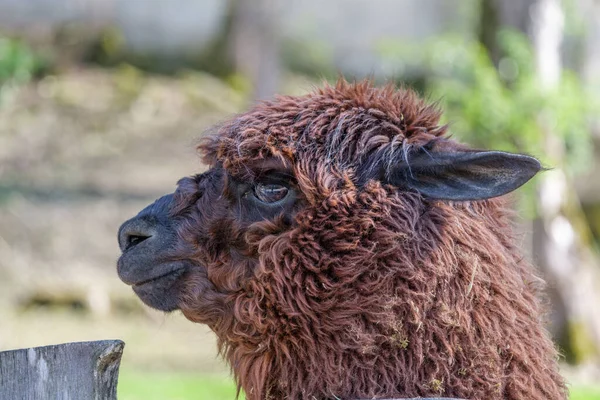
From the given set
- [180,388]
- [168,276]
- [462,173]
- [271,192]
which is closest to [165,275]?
[168,276]

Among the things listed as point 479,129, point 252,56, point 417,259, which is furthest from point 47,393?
point 252,56

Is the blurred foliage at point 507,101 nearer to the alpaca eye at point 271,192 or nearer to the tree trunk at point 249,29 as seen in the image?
the alpaca eye at point 271,192

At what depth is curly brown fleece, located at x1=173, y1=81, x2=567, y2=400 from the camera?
2.87 meters

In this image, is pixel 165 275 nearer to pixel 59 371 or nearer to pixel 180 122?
pixel 59 371

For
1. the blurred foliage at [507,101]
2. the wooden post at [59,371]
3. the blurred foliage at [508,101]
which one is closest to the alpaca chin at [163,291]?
the wooden post at [59,371]

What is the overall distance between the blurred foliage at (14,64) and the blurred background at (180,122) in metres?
0.05

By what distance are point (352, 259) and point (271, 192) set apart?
0.44 meters

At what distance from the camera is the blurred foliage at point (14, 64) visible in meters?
17.1

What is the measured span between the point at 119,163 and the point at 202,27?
29.5 ft

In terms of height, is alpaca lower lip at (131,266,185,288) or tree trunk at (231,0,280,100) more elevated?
tree trunk at (231,0,280,100)

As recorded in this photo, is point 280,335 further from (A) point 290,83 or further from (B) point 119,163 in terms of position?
(A) point 290,83

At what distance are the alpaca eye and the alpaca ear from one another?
0.40 metres

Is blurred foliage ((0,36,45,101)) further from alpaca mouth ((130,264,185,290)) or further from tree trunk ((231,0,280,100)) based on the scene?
alpaca mouth ((130,264,185,290))

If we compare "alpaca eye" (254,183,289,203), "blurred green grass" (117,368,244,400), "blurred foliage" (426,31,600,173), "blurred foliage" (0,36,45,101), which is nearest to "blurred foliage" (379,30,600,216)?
"blurred foliage" (426,31,600,173)
